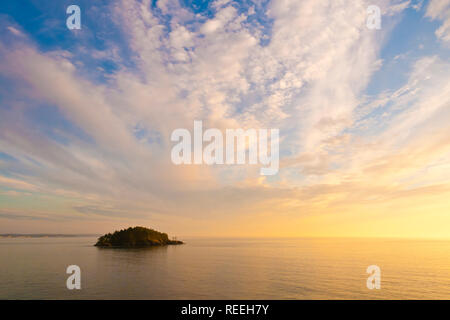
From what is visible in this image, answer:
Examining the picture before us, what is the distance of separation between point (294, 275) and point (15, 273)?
62.1 m

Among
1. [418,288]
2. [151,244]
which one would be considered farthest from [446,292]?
[151,244]

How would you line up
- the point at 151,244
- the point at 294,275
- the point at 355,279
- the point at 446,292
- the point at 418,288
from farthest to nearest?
the point at 151,244 < the point at 294,275 < the point at 355,279 < the point at 418,288 < the point at 446,292

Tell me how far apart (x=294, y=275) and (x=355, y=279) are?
1205 cm
